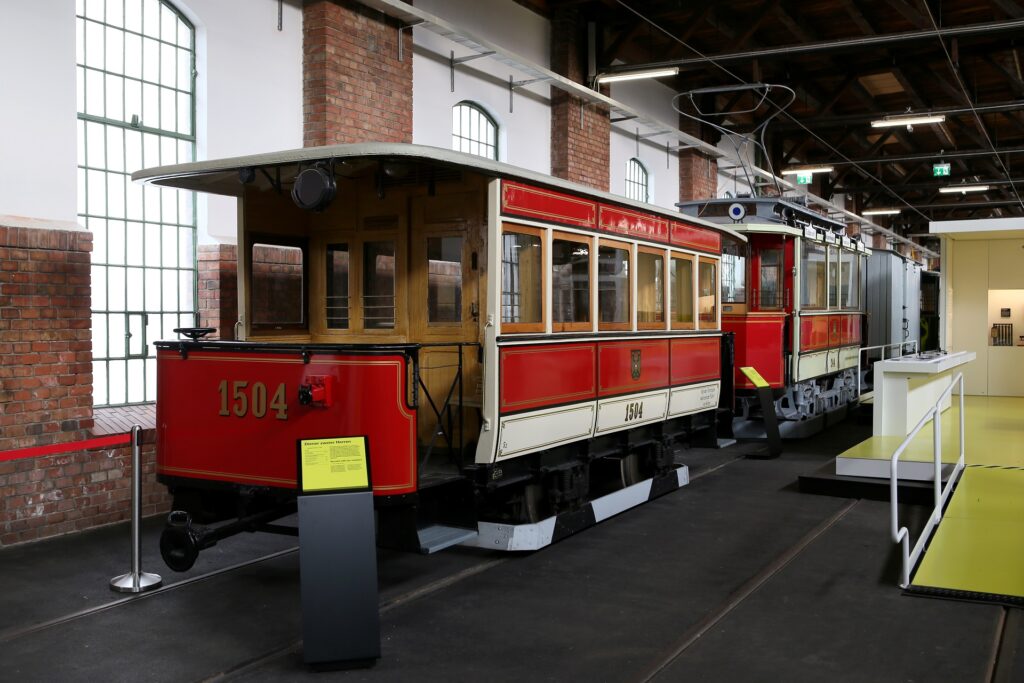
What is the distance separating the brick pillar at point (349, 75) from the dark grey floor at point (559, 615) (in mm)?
4605

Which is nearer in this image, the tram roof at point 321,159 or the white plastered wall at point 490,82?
the tram roof at point 321,159

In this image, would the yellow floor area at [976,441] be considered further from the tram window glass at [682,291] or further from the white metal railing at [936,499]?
the tram window glass at [682,291]

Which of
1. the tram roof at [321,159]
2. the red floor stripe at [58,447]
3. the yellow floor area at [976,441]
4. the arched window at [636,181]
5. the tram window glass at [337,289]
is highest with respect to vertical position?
the arched window at [636,181]

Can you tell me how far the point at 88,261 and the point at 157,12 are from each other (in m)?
2.61

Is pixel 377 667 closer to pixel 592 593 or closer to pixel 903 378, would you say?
pixel 592 593

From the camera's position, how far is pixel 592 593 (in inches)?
239

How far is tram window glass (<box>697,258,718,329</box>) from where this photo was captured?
32.6ft

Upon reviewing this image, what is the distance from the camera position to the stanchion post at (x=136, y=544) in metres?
5.96

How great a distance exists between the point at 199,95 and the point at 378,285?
129 inches

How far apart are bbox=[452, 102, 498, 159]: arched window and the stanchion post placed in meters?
7.44

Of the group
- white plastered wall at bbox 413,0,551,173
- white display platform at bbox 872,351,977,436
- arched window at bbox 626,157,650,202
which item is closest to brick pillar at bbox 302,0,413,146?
white plastered wall at bbox 413,0,551,173

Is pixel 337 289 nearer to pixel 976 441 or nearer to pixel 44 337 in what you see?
pixel 44 337

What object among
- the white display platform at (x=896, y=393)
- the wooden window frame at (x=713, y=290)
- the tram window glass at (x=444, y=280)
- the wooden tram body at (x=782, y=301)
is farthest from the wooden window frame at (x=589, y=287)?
the wooden tram body at (x=782, y=301)

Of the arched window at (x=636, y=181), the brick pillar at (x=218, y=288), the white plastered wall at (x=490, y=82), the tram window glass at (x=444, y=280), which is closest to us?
the tram window glass at (x=444, y=280)
